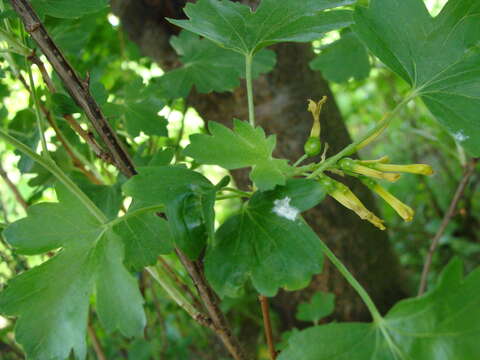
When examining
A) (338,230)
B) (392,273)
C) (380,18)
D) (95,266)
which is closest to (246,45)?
(380,18)

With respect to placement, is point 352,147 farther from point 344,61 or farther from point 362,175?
point 344,61

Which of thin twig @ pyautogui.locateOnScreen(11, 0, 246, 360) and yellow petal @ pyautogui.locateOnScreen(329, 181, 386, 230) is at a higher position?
thin twig @ pyautogui.locateOnScreen(11, 0, 246, 360)

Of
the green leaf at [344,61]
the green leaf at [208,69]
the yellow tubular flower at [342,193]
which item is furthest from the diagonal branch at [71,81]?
the green leaf at [344,61]

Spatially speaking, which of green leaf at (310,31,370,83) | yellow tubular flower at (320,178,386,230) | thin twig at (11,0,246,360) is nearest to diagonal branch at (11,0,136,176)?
thin twig at (11,0,246,360)

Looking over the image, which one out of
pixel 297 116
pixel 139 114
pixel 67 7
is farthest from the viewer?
pixel 297 116

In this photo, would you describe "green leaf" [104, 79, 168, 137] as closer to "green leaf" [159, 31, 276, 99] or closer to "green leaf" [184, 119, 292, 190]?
"green leaf" [159, 31, 276, 99]

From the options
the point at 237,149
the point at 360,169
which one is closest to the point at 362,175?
the point at 360,169
